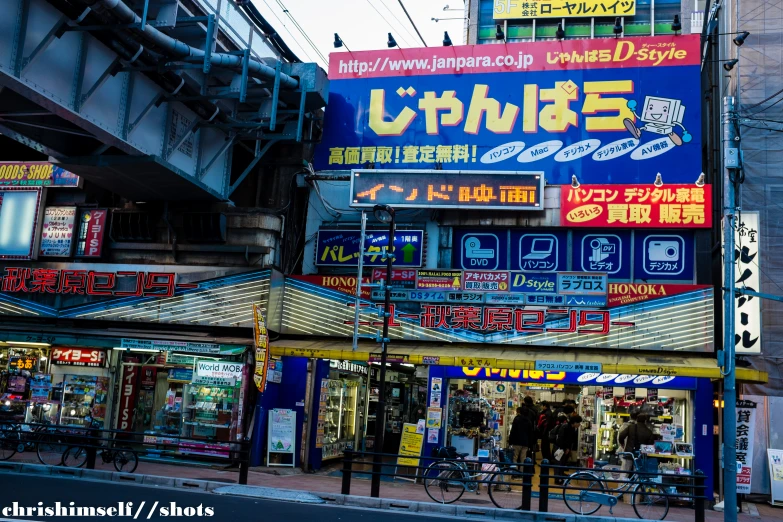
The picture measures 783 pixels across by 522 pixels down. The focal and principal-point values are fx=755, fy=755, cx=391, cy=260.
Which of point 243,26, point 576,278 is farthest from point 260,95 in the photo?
point 576,278

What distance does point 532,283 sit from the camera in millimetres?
20406

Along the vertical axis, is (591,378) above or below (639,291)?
below

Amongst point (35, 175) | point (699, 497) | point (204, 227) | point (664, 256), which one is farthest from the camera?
point (35, 175)

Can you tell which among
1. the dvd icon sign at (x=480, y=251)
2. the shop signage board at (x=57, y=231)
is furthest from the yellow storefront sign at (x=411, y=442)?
the shop signage board at (x=57, y=231)

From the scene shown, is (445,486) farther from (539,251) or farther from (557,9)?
(557,9)

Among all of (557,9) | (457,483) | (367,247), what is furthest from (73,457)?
(557,9)

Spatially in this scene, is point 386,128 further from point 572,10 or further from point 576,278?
point 572,10

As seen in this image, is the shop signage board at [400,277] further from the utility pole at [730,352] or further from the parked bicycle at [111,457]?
the utility pole at [730,352]

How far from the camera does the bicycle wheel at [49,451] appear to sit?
16298 millimetres

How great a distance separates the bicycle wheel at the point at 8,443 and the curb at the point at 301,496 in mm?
741

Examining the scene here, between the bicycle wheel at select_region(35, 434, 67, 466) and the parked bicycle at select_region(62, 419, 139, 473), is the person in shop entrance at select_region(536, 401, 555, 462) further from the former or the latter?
the bicycle wheel at select_region(35, 434, 67, 466)

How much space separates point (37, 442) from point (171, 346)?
15.4 ft

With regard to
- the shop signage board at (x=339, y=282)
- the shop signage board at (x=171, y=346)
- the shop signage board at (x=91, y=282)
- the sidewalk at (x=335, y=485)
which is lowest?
the sidewalk at (x=335, y=485)

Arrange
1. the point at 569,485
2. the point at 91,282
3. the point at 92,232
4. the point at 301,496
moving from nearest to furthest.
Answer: the point at 301,496
the point at 569,485
the point at 91,282
the point at 92,232
